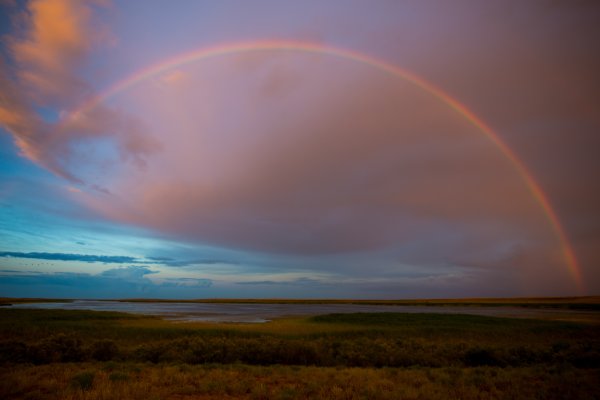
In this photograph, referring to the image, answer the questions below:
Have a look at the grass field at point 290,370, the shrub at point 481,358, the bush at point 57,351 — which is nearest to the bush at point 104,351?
the grass field at point 290,370

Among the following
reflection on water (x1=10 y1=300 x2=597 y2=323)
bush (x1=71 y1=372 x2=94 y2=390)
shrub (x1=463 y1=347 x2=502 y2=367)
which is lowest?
reflection on water (x1=10 y1=300 x2=597 y2=323)

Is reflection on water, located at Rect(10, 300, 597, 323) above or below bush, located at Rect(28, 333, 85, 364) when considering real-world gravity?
below

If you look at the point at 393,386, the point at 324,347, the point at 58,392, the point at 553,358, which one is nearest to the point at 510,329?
the point at 553,358

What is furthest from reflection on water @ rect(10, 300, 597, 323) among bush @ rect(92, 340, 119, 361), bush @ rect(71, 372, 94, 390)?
bush @ rect(71, 372, 94, 390)

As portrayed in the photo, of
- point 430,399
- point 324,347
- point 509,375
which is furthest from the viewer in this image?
point 324,347

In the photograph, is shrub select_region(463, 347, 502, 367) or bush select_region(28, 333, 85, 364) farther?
shrub select_region(463, 347, 502, 367)

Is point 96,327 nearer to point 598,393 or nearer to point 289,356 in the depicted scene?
point 289,356

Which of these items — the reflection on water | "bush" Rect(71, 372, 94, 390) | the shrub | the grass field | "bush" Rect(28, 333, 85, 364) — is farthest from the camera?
the reflection on water

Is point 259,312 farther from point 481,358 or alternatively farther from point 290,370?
point 290,370

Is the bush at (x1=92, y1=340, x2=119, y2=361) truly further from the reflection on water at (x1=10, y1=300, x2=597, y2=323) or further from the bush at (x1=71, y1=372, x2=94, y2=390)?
the reflection on water at (x1=10, y1=300, x2=597, y2=323)

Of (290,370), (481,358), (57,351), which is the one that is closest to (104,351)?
(57,351)

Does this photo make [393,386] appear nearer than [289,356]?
Yes

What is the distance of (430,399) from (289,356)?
39.9ft

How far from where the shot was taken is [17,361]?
68.8 feet
